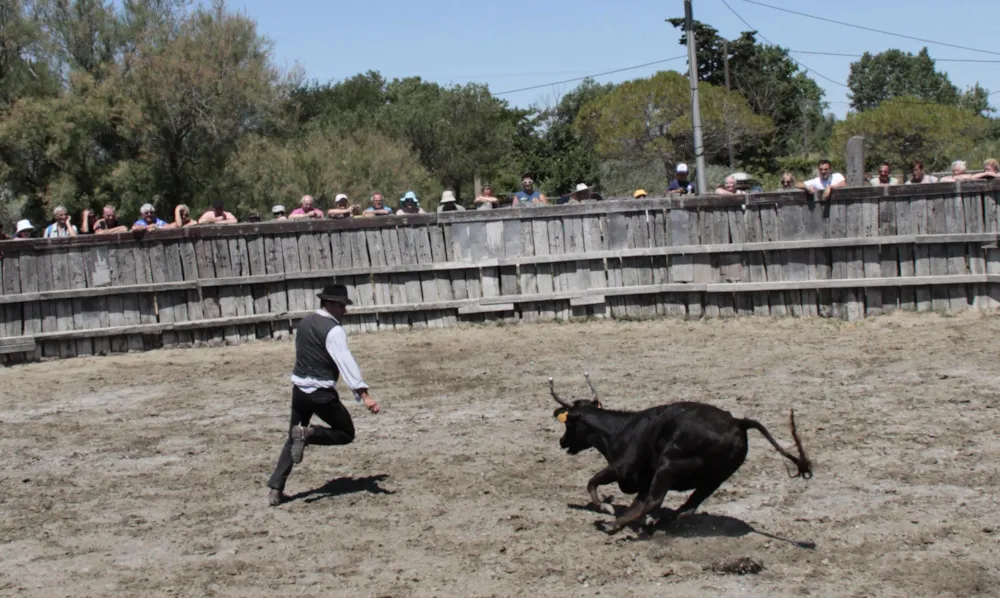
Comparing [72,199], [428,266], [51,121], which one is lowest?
[428,266]

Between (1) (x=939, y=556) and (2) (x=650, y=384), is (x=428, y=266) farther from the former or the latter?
(1) (x=939, y=556)

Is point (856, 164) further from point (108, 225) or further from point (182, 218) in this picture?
point (108, 225)

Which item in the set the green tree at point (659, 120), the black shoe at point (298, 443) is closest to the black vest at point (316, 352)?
the black shoe at point (298, 443)

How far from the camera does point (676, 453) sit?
7.17m

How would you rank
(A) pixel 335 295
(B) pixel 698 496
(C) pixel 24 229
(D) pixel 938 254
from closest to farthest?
(B) pixel 698 496 → (A) pixel 335 295 → (D) pixel 938 254 → (C) pixel 24 229

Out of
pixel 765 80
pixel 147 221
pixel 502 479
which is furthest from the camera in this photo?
pixel 765 80

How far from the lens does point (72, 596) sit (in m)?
6.82

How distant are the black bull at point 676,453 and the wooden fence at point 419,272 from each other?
8663 millimetres

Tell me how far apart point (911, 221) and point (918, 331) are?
186 cm

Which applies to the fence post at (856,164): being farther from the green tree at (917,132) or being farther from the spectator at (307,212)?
the green tree at (917,132)

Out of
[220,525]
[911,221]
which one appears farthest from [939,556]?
[911,221]

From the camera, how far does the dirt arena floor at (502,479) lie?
6.84m

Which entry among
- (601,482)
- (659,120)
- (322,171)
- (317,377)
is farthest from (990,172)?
(659,120)

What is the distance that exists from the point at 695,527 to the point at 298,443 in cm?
307
